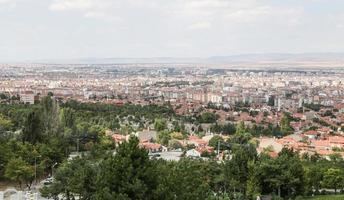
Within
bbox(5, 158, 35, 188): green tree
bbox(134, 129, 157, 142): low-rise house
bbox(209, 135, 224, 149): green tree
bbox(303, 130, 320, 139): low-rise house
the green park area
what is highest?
bbox(5, 158, 35, 188): green tree

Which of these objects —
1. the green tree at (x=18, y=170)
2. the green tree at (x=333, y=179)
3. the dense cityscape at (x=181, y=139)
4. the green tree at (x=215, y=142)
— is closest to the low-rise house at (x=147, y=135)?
the dense cityscape at (x=181, y=139)

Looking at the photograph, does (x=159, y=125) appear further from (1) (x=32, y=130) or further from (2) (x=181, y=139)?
(1) (x=32, y=130)

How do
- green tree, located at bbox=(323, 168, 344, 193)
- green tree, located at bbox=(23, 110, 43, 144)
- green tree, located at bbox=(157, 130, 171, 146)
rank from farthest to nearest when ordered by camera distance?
green tree, located at bbox=(157, 130, 171, 146) → green tree, located at bbox=(23, 110, 43, 144) → green tree, located at bbox=(323, 168, 344, 193)

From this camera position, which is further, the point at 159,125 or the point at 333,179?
the point at 159,125

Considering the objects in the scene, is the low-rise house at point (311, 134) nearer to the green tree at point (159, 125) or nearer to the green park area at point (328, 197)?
the green tree at point (159, 125)

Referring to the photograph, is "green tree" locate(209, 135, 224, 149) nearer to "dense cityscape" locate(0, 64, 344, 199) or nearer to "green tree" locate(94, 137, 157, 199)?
"dense cityscape" locate(0, 64, 344, 199)

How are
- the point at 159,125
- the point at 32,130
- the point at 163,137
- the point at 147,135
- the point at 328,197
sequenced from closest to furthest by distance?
the point at 328,197 → the point at 32,130 → the point at 163,137 → the point at 147,135 → the point at 159,125

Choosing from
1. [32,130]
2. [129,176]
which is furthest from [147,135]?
[129,176]

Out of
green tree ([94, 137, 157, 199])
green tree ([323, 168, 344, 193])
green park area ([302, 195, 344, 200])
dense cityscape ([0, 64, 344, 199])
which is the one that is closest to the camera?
green tree ([94, 137, 157, 199])

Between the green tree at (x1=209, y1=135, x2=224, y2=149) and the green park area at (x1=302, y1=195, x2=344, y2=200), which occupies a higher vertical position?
the green park area at (x1=302, y1=195, x2=344, y2=200)

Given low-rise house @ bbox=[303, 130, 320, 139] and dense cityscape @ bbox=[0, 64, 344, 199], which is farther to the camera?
low-rise house @ bbox=[303, 130, 320, 139]

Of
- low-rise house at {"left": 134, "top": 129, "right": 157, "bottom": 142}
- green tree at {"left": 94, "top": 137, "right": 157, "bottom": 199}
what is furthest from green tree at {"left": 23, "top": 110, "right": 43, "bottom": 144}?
low-rise house at {"left": 134, "top": 129, "right": 157, "bottom": 142}

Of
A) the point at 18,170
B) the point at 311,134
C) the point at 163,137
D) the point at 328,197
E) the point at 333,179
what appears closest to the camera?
the point at 18,170
